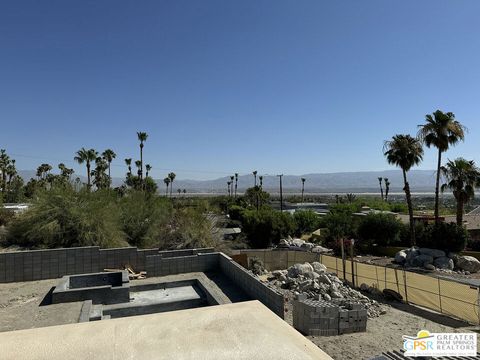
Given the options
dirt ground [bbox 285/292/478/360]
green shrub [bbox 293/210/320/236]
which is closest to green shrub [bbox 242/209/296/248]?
green shrub [bbox 293/210/320/236]

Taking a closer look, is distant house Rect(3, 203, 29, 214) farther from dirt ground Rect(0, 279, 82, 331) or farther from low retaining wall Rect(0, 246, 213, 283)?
dirt ground Rect(0, 279, 82, 331)

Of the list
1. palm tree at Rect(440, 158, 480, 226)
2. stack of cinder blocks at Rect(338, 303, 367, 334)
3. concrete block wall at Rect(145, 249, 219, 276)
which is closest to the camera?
stack of cinder blocks at Rect(338, 303, 367, 334)

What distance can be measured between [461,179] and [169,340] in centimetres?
3233

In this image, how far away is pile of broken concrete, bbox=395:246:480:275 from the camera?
79.1ft

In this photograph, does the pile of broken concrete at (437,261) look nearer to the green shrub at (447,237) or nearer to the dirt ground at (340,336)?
the green shrub at (447,237)

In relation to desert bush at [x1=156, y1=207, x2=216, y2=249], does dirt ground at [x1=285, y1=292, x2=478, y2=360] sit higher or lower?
lower

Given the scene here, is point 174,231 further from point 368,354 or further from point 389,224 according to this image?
point 389,224

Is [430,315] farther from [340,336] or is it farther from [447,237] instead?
[447,237]

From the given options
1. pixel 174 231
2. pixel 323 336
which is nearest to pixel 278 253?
pixel 174 231

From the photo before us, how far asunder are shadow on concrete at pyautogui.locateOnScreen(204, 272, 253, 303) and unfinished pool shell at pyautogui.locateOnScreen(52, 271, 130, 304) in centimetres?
307

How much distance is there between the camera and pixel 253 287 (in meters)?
10.6

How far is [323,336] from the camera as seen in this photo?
11438 mm

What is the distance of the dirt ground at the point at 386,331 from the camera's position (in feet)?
33.0

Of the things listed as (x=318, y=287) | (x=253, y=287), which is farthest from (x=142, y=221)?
(x=253, y=287)
